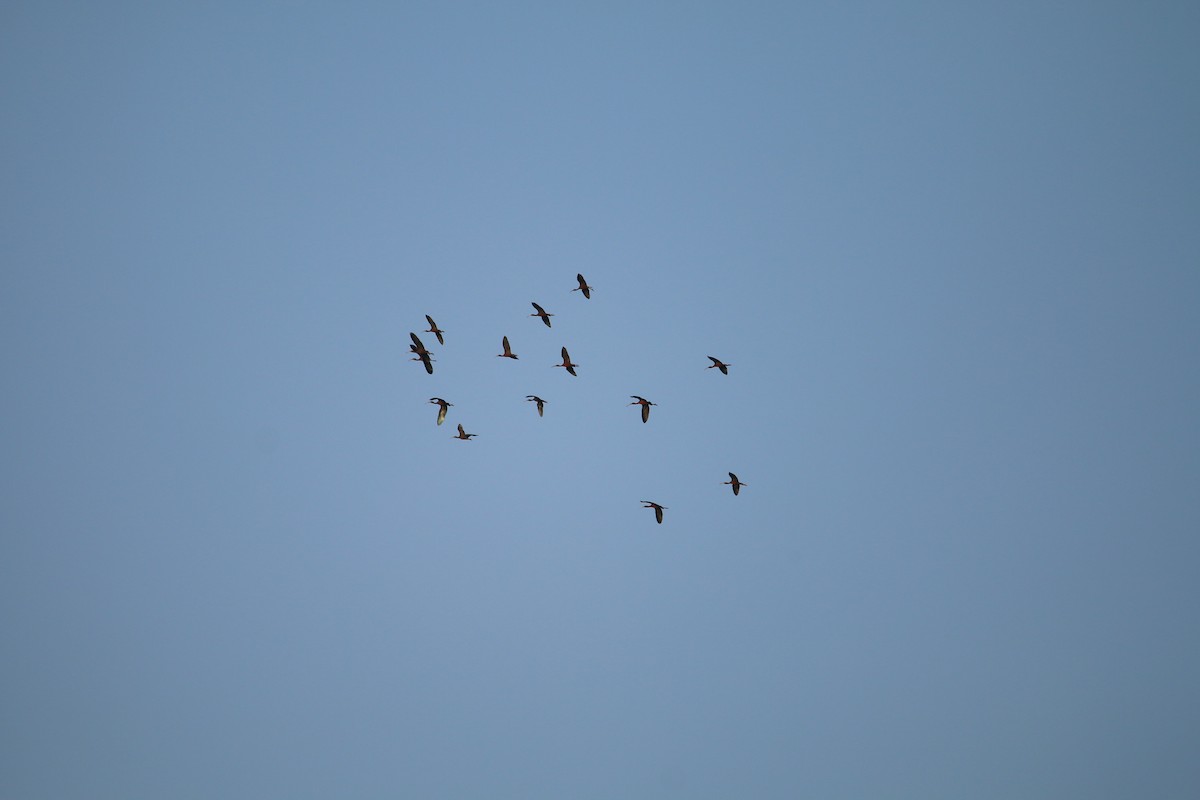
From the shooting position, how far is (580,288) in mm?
88500

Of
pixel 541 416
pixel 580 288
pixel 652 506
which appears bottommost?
pixel 652 506

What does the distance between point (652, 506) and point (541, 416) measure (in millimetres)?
9802

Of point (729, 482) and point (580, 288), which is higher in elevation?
point (580, 288)

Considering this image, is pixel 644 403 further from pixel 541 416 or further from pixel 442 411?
pixel 442 411

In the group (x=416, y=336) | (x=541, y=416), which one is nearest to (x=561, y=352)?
(x=541, y=416)

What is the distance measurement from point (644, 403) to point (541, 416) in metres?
7.12

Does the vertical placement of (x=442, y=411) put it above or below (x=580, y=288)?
below

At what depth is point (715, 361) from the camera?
303 feet

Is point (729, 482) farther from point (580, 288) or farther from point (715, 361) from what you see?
point (580, 288)

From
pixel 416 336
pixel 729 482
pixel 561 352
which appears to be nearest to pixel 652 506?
pixel 729 482

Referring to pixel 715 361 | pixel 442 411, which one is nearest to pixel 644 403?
pixel 715 361

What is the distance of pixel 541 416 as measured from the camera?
90.1 metres

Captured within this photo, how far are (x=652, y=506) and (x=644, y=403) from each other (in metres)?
7.15

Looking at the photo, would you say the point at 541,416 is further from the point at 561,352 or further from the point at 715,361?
the point at 715,361
